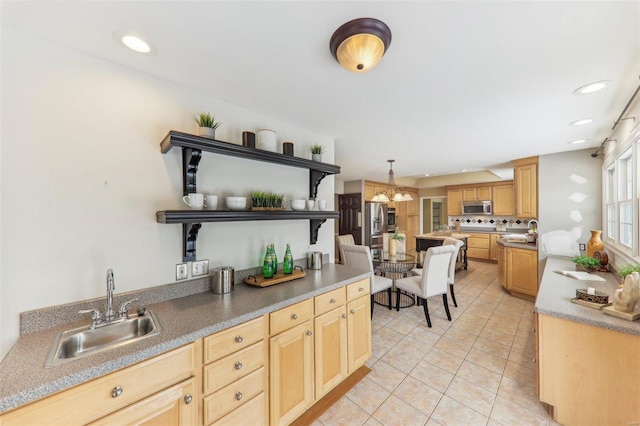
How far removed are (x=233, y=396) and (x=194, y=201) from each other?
1.12 m

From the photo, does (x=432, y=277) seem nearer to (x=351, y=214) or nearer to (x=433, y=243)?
(x=433, y=243)

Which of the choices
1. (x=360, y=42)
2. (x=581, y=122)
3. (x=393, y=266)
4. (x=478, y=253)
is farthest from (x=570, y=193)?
(x=360, y=42)

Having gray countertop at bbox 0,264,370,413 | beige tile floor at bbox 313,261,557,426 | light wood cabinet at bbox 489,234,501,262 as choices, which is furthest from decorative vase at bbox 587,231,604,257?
light wood cabinet at bbox 489,234,501,262

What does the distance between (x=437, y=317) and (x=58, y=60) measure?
13.5 ft

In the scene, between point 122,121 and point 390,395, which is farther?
point 390,395

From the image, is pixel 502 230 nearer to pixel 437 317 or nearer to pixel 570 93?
pixel 437 317

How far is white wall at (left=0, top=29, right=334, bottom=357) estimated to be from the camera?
113 cm

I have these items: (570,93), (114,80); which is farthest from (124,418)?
(570,93)

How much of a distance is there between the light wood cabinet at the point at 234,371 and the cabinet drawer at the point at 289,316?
61 mm

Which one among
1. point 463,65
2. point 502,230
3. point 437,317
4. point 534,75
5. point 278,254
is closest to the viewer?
point 463,65

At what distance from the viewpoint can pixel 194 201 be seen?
4.91ft

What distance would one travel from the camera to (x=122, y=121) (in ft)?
4.60

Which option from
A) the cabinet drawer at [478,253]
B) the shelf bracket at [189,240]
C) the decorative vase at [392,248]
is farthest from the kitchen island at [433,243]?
the shelf bracket at [189,240]

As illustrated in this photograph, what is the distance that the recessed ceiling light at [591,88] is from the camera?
1568mm
